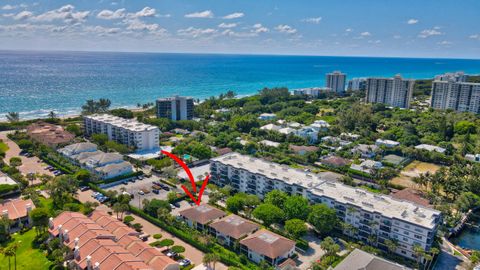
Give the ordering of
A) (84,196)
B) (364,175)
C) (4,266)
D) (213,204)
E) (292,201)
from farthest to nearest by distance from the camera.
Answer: (364,175) → (84,196) → (213,204) → (292,201) → (4,266)

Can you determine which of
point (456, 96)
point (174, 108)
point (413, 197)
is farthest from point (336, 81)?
point (413, 197)

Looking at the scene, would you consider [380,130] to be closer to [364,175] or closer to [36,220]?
[364,175]

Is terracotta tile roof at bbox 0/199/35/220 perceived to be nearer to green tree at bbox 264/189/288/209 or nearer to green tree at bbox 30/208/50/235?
green tree at bbox 30/208/50/235

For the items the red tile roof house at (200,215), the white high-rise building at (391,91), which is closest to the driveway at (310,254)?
the red tile roof house at (200,215)

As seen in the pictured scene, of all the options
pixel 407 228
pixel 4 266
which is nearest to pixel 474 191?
pixel 407 228

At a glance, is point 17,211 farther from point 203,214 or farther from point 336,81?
point 336,81

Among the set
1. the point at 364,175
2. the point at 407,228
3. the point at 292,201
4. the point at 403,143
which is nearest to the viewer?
the point at 407,228

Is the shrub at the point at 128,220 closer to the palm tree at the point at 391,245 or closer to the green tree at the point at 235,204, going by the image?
the green tree at the point at 235,204

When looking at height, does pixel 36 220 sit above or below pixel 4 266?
above
